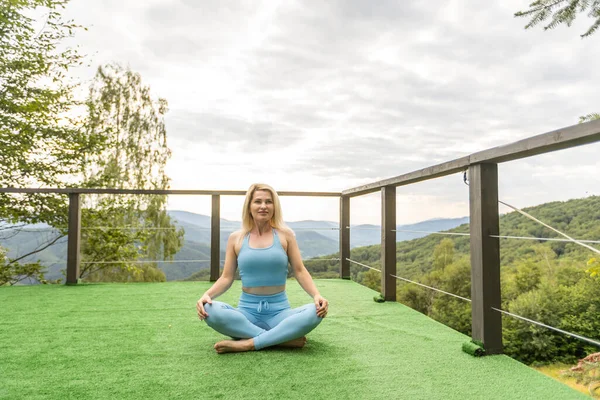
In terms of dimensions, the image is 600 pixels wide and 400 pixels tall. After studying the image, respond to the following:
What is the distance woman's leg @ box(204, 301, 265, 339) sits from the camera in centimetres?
181

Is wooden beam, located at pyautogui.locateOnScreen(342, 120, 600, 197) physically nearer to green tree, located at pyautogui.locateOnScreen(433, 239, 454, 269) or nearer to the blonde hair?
the blonde hair

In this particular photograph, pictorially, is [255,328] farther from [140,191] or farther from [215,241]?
[140,191]

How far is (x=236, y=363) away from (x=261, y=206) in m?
0.73

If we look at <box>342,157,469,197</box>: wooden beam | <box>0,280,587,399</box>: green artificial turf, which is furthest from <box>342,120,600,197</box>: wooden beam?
<box>0,280,587,399</box>: green artificial turf

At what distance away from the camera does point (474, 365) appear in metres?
1.71

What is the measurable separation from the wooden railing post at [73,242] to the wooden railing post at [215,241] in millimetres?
1328

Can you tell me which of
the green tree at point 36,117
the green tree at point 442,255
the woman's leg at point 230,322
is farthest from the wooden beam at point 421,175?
the green tree at point 442,255

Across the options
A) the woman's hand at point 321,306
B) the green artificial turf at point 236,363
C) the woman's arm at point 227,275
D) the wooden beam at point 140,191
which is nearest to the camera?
the green artificial turf at point 236,363

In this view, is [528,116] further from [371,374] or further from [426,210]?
[371,374]

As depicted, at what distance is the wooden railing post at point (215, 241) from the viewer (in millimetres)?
4258

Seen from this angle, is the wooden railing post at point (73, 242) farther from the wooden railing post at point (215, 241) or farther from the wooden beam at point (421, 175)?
the wooden beam at point (421, 175)

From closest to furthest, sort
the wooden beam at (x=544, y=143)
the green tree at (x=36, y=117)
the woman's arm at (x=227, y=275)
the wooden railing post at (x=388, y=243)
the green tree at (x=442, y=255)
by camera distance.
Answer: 1. the wooden beam at (x=544, y=143)
2. the woman's arm at (x=227, y=275)
3. the wooden railing post at (x=388, y=243)
4. the green tree at (x=36, y=117)
5. the green tree at (x=442, y=255)

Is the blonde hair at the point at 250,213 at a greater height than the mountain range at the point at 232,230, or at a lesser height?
greater

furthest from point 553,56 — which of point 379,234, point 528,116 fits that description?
point 379,234
